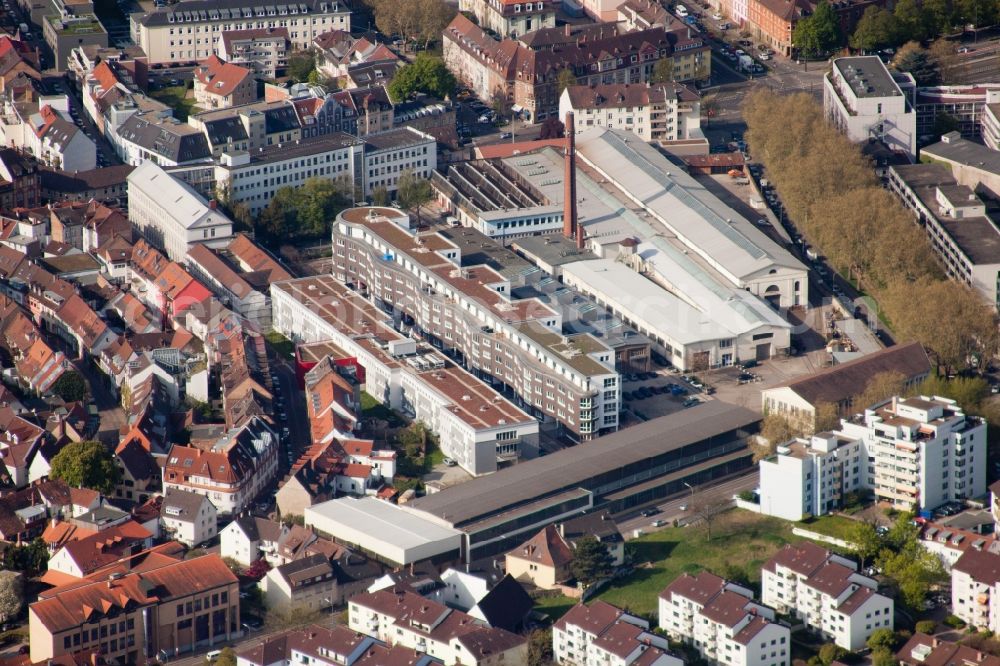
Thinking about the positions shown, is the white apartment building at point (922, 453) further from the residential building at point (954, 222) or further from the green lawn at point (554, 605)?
the residential building at point (954, 222)

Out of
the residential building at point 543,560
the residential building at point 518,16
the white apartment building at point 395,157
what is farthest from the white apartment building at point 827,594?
the residential building at point 518,16

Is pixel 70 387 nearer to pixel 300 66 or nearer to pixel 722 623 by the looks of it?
pixel 722 623

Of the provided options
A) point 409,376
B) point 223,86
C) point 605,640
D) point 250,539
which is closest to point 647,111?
point 223,86

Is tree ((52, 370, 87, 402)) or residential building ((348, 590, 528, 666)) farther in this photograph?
tree ((52, 370, 87, 402))

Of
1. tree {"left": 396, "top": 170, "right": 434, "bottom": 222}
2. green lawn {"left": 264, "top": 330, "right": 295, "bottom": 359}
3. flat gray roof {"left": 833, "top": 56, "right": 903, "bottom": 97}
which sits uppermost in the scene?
flat gray roof {"left": 833, "top": 56, "right": 903, "bottom": 97}

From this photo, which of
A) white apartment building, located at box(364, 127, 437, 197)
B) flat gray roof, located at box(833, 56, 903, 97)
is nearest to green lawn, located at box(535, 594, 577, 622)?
white apartment building, located at box(364, 127, 437, 197)

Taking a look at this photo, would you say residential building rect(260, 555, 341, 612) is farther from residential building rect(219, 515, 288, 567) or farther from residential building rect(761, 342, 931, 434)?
residential building rect(761, 342, 931, 434)

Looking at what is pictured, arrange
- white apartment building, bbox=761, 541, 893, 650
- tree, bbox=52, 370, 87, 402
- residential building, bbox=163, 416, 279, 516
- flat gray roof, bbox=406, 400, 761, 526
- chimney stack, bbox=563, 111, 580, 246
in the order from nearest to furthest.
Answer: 1. white apartment building, bbox=761, 541, 893, 650
2. flat gray roof, bbox=406, 400, 761, 526
3. residential building, bbox=163, 416, 279, 516
4. tree, bbox=52, 370, 87, 402
5. chimney stack, bbox=563, 111, 580, 246
